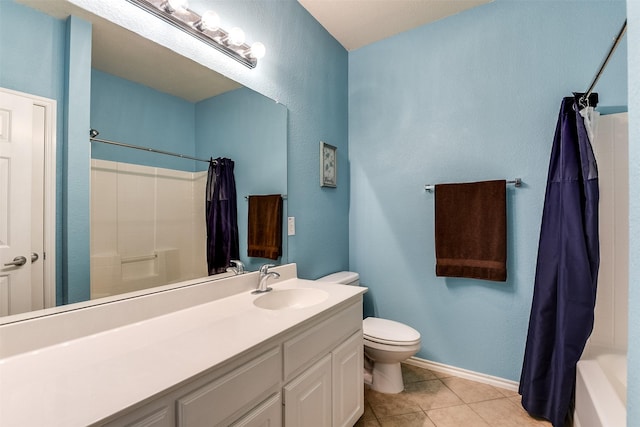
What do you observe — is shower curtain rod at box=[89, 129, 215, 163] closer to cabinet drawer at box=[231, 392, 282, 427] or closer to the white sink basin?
the white sink basin

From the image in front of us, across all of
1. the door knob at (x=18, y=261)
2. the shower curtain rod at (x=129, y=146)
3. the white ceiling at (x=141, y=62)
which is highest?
the white ceiling at (x=141, y=62)

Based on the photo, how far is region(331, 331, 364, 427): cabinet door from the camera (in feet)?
4.35

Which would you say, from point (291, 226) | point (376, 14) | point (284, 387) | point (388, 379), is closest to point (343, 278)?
point (291, 226)

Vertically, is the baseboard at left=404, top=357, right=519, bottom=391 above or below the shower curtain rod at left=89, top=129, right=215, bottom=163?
below

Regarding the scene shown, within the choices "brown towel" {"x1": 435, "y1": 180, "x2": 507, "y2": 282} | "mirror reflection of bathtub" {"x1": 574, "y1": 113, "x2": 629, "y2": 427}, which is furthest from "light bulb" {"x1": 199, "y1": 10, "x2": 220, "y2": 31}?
"mirror reflection of bathtub" {"x1": 574, "y1": 113, "x2": 629, "y2": 427}

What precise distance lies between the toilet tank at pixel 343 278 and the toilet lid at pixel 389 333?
0.32 metres

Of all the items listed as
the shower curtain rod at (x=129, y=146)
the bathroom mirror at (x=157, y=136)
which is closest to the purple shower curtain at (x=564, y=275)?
the bathroom mirror at (x=157, y=136)

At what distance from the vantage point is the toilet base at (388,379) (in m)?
1.86

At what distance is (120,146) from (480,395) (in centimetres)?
237

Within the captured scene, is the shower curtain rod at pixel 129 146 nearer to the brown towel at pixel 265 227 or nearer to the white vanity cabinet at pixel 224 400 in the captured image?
the brown towel at pixel 265 227

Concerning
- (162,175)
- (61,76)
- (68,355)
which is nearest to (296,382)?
(68,355)

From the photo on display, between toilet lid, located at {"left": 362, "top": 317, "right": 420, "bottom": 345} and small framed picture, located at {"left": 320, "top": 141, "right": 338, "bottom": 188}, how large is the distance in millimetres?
1055

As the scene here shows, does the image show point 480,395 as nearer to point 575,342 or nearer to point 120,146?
point 575,342

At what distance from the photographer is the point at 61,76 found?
921 mm
